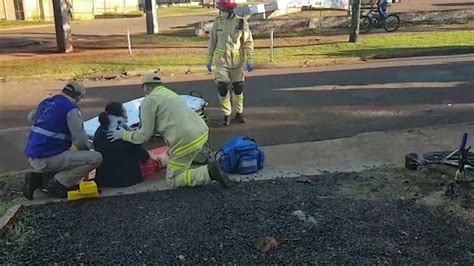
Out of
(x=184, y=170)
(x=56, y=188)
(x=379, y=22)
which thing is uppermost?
(x=379, y=22)

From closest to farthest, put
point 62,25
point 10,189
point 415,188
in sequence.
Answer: point 415,188
point 10,189
point 62,25

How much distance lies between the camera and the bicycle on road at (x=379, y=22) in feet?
69.3

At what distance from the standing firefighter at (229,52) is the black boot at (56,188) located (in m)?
3.46

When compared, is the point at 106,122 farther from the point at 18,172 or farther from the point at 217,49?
the point at 217,49

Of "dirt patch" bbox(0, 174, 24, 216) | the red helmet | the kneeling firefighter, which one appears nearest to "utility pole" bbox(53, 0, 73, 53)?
the red helmet

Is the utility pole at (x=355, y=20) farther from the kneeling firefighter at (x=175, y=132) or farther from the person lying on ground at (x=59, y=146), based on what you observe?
the person lying on ground at (x=59, y=146)

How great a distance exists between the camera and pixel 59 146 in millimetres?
5629

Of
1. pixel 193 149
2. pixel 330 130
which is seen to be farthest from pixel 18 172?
pixel 330 130

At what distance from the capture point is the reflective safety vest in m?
5.43

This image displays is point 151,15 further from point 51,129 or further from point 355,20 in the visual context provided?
point 51,129

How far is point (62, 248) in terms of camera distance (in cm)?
424

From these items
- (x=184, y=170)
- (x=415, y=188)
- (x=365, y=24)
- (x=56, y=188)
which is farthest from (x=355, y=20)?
(x=56, y=188)

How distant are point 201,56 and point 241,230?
480 inches

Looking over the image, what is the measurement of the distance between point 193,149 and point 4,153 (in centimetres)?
343
